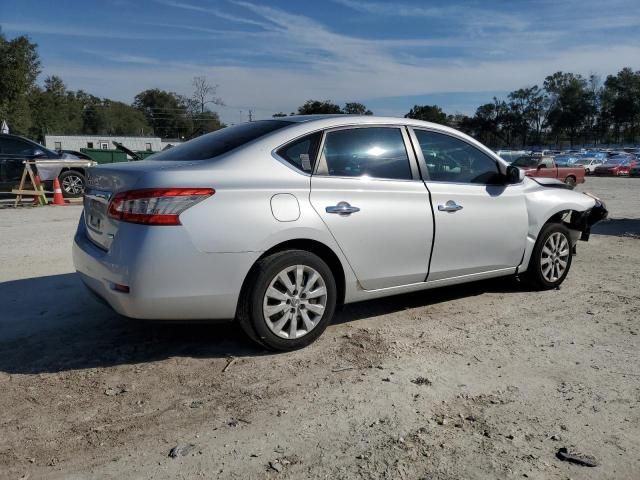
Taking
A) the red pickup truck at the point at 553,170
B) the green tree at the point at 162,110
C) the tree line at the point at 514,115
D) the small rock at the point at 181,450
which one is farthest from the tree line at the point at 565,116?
the small rock at the point at 181,450

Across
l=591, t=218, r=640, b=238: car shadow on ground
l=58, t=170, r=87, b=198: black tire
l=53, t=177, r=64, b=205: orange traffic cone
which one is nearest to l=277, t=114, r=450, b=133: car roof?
l=591, t=218, r=640, b=238: car shadow on ground

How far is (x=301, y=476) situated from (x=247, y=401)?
80 cm

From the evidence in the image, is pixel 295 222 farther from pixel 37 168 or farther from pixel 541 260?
pixel 37 168

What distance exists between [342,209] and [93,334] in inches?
84.1

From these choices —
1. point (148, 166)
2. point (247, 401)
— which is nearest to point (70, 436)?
point (247, 401)

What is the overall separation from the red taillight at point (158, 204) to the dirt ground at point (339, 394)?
1.02 metres

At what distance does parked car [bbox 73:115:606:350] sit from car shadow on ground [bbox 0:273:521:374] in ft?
1.26

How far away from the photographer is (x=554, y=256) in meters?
5.54

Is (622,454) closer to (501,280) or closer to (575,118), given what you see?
(501,280)

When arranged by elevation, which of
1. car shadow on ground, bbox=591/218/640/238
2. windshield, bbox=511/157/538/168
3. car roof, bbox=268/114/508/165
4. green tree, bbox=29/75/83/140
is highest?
green tree, bbox=29/75/83/140

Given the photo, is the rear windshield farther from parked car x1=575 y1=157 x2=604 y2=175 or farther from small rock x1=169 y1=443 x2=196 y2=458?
parked car x1=575 y1=157 x2=604 y2=175

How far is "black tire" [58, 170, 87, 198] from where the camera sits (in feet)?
45.6

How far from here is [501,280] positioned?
6.05 meters

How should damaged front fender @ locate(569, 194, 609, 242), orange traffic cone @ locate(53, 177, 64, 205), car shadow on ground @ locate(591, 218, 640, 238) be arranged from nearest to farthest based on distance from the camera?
damaged front fender @ locate(569, 194, 609, 242) → car shadow on ground @ locate(591, 218, 640, 238) → orange traffic cone @ locate(53, 177, 64, 205)
